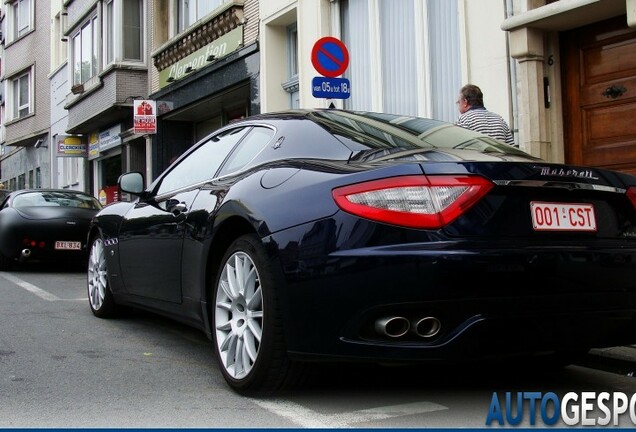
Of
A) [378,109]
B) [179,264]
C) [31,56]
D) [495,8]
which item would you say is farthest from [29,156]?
[179,264]

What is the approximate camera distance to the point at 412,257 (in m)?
2.97

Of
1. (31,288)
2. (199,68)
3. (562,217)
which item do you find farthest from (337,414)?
(199,68)

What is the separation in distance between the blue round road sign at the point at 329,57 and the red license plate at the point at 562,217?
545 cm

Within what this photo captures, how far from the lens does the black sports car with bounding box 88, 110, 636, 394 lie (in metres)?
3.00

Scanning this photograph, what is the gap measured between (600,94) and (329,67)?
2.92 meters

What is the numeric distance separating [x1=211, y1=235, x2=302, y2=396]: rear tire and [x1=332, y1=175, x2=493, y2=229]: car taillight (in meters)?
0.58

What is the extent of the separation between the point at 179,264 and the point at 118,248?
51.6 inches

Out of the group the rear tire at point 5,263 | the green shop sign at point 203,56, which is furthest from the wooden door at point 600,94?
the green shop sign at point 203,56

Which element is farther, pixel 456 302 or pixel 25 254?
pixel 25 254

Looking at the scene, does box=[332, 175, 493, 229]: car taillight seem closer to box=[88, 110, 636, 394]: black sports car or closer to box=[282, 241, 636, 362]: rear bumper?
box=[88, 110, 636, 394]: black sports car

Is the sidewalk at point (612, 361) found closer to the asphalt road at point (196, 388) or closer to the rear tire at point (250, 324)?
the asphalt road at point (196, 388)

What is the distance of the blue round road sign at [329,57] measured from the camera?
8414 millimetres

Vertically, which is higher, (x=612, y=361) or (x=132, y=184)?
→ (x=132, y=184)

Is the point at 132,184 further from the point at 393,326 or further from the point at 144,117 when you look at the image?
the point at 144,117
